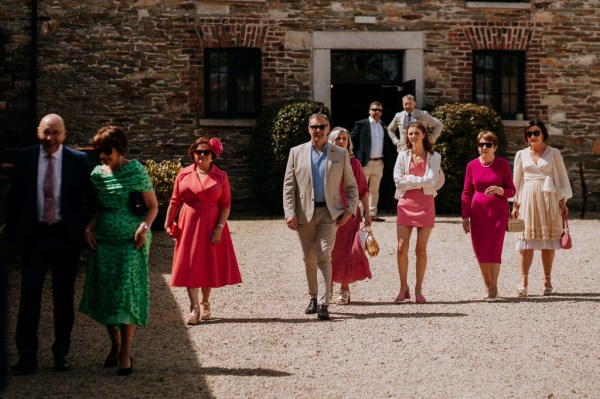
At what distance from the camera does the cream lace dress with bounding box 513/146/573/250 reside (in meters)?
10.4

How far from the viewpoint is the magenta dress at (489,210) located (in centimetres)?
1002

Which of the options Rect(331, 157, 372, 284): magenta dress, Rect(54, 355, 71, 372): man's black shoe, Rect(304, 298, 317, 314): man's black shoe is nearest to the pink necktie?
Rect(54, 355, 71, 372): man's black shoe

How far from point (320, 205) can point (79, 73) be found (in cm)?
1008

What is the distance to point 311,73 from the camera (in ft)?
60.4

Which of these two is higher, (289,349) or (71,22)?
(71,22)

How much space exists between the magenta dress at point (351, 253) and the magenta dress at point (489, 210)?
3.72ft

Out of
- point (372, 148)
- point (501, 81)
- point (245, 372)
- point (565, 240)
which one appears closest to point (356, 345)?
point (245, 372)

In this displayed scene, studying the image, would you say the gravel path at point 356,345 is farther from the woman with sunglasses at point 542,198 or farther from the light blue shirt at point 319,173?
the light blue shirt at point 319,173

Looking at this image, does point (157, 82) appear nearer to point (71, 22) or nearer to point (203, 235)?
point (71, 22)

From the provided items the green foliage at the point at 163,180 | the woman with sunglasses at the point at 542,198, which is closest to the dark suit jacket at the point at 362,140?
the green foliage at the point at 163,180

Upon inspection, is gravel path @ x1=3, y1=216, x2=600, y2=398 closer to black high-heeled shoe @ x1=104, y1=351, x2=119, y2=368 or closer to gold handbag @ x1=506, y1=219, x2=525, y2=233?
black high-heeled shoe @ x1=104, y1=351, x2=119, y2=368

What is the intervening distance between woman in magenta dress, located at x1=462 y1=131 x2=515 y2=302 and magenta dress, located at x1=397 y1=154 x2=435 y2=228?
18.2 inches

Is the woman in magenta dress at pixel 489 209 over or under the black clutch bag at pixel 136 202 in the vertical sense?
under

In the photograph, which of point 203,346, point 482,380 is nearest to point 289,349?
point 203,346
